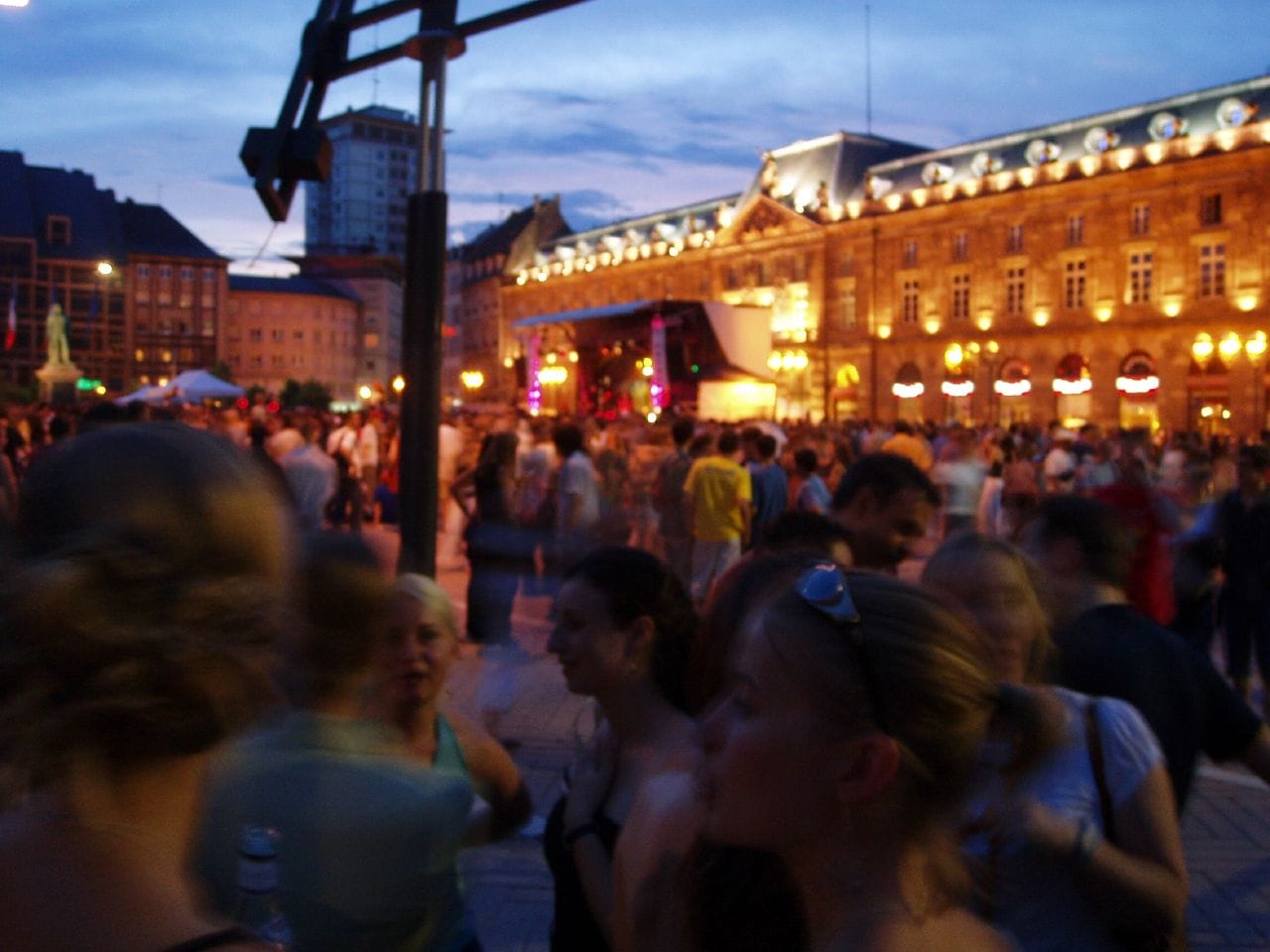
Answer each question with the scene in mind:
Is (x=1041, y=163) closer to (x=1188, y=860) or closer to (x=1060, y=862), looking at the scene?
(x=1188, y=860)

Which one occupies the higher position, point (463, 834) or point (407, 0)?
point (407, 0)

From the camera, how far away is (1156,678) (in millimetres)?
3021

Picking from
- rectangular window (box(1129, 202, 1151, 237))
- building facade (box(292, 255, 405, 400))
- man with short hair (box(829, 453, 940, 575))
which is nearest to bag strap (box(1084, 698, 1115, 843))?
man with short hair (box(829, 453, 940, 575))

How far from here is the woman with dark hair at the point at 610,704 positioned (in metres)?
2.49

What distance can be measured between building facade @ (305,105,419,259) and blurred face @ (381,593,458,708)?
393 feet

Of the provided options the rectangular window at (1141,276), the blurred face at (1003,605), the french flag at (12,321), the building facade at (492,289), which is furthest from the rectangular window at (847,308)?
the blurred face at (1003,605)

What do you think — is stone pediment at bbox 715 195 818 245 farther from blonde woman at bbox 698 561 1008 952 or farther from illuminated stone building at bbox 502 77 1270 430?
blonde woman at bbox 698 561 1008 952

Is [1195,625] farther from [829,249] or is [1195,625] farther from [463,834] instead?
[829,249]

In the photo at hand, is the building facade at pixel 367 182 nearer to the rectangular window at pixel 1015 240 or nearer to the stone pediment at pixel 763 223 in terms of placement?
the stone pediment at pixel 763 223

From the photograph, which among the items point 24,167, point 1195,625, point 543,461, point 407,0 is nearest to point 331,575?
point 407,0

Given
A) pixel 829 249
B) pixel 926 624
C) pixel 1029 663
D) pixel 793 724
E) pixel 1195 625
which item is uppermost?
pixel 829 249

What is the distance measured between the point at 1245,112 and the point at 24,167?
216 ft

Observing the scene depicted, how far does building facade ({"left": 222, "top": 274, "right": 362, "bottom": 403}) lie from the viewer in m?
97.2

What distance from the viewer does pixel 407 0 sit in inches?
237
